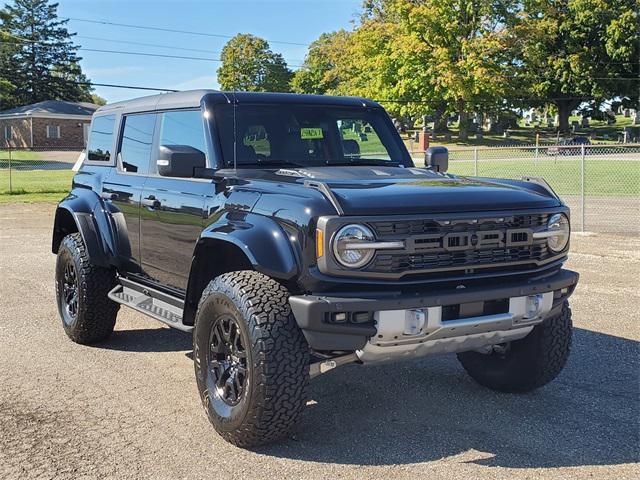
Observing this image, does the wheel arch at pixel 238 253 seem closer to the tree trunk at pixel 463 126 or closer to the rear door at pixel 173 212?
the rear door at pixel 173 212

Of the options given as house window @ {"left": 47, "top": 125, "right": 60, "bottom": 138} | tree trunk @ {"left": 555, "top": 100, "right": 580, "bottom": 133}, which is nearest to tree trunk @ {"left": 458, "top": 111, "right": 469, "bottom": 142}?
tree trunk @ {"left": 555, "top": 100, "right": 580, "bottom": 133}

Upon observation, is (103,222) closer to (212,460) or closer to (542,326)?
(212,460)

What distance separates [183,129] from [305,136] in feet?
2.85

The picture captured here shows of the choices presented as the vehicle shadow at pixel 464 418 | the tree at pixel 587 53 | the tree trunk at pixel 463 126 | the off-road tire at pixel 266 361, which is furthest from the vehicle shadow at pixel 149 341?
the tree at pixel 587 53

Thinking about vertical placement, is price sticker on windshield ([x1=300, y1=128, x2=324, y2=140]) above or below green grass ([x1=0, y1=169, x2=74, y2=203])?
above

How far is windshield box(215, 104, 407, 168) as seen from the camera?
478 cm

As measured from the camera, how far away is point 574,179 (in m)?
24.7

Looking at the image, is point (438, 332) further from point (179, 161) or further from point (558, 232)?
point (179, 161)

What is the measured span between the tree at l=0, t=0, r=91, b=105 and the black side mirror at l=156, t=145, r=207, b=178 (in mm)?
77485

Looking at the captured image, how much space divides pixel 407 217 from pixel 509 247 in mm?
714

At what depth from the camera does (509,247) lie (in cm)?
391

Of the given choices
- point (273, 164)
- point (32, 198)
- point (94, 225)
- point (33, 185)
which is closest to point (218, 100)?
point (273, 164)

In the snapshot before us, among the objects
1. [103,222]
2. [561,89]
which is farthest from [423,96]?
[103,222]

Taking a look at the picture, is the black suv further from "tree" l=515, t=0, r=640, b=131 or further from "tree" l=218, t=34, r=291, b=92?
"tree" l=218, t=34, r=291, b=92
